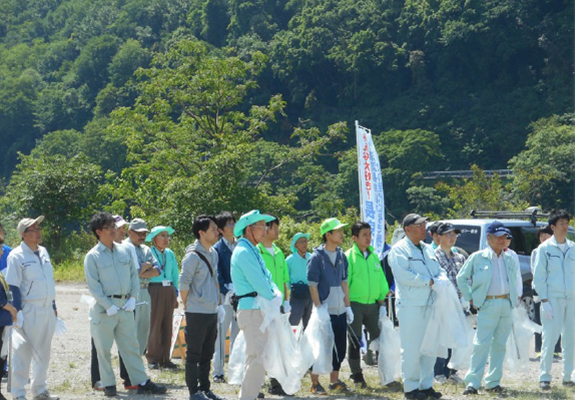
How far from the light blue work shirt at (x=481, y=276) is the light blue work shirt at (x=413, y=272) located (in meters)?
0.52

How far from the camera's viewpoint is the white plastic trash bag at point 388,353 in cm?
874

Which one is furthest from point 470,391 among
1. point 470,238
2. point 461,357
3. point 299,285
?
point 470,238

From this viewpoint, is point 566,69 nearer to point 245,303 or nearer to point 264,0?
point 264,0

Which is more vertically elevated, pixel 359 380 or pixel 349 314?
pixel 349 314

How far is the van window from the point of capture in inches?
520

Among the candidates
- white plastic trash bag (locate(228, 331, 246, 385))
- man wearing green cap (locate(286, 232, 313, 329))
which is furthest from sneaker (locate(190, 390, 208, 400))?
man wearing green cap (locate(286, 232, 313, 329))

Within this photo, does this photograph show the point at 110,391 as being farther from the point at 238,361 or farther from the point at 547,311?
the point at 547,311

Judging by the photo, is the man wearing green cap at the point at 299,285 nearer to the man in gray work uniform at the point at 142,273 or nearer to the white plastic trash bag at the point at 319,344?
the white plastic trash bag at the point at 319,344

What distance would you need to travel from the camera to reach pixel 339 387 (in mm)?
8500

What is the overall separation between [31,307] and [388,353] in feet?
11.6

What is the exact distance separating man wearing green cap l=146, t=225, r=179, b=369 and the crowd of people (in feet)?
0.92

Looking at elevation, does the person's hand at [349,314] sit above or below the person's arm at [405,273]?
below

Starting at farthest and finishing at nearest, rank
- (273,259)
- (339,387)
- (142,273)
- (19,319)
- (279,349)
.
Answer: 1. (142,273)
2. (273,259)
3. (339,387)
4. (19,319)
5. (279,349)

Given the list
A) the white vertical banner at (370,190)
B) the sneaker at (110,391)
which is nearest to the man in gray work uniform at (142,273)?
the sneaker at (110,391)
